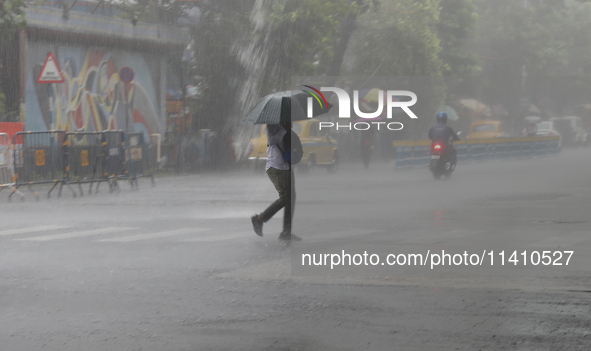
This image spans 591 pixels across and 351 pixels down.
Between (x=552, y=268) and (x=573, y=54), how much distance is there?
6.60 feet

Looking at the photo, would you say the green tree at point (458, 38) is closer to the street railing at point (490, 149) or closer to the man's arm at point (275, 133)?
the street railing at point (490, 149)

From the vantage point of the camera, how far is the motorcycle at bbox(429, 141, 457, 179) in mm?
7391

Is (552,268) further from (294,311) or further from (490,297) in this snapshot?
(294,311)

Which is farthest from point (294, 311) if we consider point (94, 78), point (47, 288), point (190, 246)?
point (94, 78)

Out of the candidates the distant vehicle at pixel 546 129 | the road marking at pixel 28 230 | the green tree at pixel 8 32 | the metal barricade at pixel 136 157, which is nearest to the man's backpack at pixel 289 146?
the distant vehicle at pixel 546 129

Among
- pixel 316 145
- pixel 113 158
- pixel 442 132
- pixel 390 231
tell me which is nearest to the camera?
pixel 442 132

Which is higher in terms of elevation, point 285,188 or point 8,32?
point 8,32

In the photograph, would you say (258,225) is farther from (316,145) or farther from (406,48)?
(406,48)

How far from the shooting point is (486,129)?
7.66m

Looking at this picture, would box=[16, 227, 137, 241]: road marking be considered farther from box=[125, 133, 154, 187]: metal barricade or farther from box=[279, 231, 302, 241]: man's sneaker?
box=[125, 133, 154, 187]: metal barricade

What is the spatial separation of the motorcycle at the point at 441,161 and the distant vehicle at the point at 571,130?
3.07ft

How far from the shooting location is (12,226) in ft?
41.0

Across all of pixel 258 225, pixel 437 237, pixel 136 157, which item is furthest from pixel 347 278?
pixel 136 157

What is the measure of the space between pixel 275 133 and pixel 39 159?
8939mm
